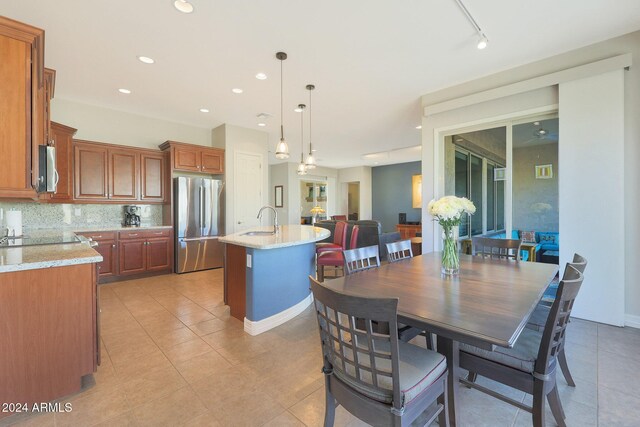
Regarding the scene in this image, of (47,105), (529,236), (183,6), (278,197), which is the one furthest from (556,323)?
(278,197)

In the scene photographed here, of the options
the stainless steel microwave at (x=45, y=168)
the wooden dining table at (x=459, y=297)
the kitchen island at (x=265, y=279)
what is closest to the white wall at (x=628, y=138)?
the wooden dining table at (x=459, y=297)

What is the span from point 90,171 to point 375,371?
5.16 m

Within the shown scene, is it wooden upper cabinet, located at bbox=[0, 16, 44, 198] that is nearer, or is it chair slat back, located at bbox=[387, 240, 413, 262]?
wooden upper cabinet, located at bbox=[0, 16, 44, 198]

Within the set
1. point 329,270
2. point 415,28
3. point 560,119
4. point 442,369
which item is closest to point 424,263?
point 442,369

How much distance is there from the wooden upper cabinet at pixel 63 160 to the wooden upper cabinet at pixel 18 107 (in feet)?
7.56

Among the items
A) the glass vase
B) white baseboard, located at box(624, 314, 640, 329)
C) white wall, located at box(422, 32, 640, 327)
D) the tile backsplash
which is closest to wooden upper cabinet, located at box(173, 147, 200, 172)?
the tile backsplash

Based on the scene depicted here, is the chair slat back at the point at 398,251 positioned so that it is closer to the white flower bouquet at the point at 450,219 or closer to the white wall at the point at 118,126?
the white flower bouquet at the point at 450,219

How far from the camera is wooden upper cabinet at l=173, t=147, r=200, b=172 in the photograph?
16.3 ft

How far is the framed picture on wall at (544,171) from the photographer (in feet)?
11.3

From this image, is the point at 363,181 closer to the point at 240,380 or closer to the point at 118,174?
the point at 118,174

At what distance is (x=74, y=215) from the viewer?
4488 millimetres

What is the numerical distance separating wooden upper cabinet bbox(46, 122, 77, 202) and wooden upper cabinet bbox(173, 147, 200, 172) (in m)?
1.39

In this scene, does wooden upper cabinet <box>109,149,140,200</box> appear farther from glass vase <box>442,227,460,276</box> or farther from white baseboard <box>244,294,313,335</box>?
glass vase <box>442,227,460,276</box>

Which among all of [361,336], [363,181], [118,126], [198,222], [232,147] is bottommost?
[361,336]
